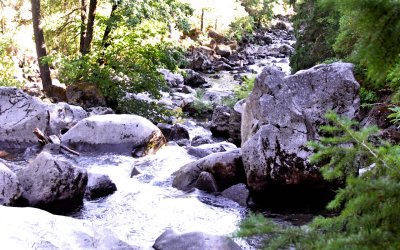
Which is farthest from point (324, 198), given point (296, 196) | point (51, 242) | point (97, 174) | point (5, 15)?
point (5, 15)

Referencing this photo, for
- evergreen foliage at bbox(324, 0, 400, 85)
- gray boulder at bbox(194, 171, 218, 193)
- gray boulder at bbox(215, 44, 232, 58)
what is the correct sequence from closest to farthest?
1. evergreen foliage at bbox(324, 0, 400, 85)
2. gray boulder at bbox(194, 171, 218, 193)
3. gray boulder at bbox(215, 44, 232, 58)

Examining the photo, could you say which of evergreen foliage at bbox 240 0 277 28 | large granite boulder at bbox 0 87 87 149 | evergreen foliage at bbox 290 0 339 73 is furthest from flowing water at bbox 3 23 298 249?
evergreen foliage at bbox 240 0 277 28

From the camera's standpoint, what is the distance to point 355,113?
672 centimetres

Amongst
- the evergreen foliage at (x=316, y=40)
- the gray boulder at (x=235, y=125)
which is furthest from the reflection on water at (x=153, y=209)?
the evergreen foliage at (x=316, y=40)

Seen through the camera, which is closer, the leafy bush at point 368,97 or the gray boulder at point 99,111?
the leafy bush at point 368,97

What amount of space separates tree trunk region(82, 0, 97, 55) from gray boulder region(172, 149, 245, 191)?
7.50 metres

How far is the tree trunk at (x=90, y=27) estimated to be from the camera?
13.2 m

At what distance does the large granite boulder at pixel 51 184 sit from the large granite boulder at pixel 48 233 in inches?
67.2

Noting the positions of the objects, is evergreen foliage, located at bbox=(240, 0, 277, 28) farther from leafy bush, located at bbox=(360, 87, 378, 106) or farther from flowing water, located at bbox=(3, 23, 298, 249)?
flowing water, located at bbox=(3, 23, 298, 249)

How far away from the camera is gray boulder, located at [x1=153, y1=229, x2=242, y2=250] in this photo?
477cm

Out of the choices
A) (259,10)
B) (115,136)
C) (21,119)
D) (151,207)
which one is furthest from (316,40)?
(259,10)

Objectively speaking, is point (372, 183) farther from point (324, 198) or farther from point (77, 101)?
point (77, 101)

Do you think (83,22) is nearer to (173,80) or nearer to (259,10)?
(173,80)

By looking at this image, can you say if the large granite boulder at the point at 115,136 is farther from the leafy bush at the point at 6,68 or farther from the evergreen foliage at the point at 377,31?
the evergreen foliage at the point at 377,31
